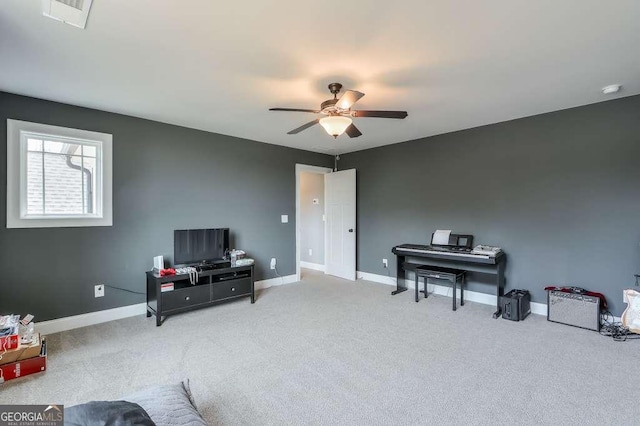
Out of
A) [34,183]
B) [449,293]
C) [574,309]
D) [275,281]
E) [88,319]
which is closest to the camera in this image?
[34,183]

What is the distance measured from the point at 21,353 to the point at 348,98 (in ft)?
10.4

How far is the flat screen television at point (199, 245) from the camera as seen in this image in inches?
154

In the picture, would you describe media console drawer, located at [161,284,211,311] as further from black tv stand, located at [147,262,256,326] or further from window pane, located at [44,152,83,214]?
window pane, located at [44,152,83,214]

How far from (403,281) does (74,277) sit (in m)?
4.26

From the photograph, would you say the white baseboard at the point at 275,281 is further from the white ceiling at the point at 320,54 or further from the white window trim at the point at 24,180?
the white ceiling at the point at 320,54

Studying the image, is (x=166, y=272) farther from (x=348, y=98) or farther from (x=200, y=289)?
(x=348, y=98)

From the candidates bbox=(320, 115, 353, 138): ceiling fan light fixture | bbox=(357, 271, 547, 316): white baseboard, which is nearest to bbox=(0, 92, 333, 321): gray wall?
bbox=(357, 271, 547, 316): white baseboard

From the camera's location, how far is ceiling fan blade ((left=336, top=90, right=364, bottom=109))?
7.49 feet

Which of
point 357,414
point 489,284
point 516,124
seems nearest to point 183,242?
point 357,414

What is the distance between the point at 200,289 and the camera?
377cm

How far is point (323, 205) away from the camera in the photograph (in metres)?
6.48

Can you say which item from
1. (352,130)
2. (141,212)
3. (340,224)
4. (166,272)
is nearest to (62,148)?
(141,212)

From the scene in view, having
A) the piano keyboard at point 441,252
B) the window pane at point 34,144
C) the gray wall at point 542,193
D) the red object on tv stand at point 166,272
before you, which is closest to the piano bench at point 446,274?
the piano keyboard at point 441,252

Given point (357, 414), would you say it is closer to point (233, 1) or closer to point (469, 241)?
point (233, 1)
